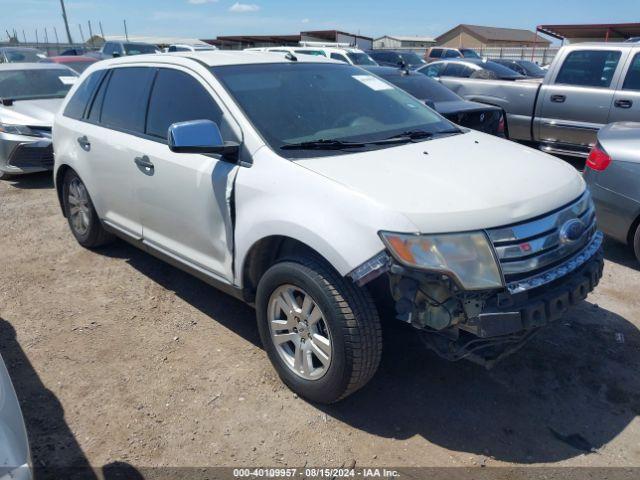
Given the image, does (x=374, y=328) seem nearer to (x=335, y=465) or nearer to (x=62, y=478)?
(x=335, y=465)

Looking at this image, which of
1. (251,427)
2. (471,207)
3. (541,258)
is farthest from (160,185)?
(541,258)

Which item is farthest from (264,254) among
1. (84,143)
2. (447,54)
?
(447,54)

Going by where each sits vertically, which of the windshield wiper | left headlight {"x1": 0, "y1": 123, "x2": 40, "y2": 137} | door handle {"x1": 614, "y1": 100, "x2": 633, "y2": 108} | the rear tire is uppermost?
the windshield wiper

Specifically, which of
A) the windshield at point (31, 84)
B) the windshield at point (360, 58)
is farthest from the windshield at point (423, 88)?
the windshield at point (360, 58)

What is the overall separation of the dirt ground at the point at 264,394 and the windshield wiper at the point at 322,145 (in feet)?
3.49

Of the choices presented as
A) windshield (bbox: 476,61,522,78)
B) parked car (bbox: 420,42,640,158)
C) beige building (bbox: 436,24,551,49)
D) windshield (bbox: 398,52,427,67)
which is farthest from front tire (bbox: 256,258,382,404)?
beige building (bbox: 436,24,551,49)

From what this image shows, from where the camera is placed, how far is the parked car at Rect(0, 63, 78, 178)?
7406mm

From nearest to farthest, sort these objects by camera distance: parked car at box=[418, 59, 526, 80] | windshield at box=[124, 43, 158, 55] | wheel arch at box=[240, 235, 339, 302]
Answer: wheel arch at box=[240, 235, 339, 302], parked car at box=[418, 59, 526, 80], windshield at box=[124, 43, 158, 55]

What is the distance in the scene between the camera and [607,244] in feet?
17.3

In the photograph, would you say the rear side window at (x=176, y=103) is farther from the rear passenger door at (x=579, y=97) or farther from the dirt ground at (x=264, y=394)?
the rear passenger door at (x=579, y=97)

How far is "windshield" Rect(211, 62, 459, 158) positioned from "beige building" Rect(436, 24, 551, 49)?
181 feet

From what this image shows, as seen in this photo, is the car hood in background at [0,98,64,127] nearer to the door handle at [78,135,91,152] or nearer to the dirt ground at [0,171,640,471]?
the door handle at [78,135,91,152]

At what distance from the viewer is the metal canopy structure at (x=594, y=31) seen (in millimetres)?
25203

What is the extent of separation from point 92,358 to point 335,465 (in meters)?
1.81
